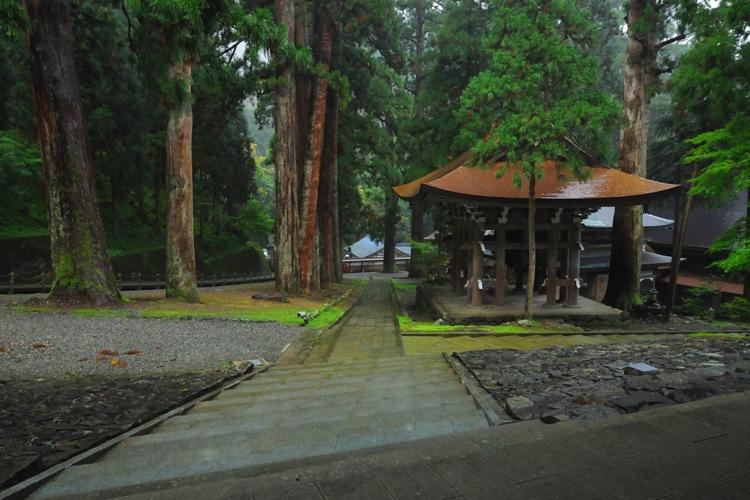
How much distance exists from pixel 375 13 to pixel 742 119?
14266mm

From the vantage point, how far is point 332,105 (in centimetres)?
2056

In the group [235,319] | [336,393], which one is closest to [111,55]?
[235,319]

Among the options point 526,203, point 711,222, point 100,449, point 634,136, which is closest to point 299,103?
point 526,203

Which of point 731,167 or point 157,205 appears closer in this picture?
point 731,167

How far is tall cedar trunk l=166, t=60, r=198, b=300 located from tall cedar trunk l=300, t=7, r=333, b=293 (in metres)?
5.63

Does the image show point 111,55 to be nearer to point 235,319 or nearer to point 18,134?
point 18,134

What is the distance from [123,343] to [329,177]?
15.1m

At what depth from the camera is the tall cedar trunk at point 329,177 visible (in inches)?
800

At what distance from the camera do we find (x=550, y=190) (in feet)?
40.1

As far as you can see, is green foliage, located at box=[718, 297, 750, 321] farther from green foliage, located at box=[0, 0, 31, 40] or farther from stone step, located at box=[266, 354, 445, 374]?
green foliage, located at box=[0, 0, 31, 40]

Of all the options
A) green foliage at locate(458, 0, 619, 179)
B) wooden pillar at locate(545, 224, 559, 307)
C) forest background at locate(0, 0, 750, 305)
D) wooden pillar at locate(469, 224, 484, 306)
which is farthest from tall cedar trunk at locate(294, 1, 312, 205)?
wooden pillar at locate(545, 224, 559, 307)

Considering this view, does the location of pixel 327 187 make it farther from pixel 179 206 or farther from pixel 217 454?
pixel 217 454

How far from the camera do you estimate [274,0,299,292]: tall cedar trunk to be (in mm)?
15822

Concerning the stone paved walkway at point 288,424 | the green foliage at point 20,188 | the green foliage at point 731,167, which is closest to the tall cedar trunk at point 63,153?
the green foliage at point 20,188
